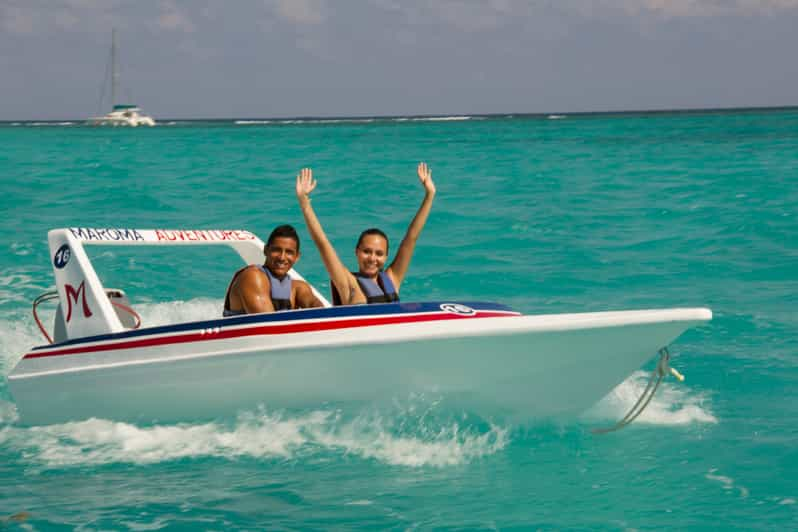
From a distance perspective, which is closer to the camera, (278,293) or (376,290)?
(376,290)

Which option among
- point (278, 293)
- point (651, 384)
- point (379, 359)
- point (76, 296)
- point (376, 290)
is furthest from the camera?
point (76, 296)

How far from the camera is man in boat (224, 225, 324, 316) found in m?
6.41

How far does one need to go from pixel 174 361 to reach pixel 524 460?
2246 millimetres

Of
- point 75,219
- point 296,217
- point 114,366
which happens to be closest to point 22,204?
point 75,219

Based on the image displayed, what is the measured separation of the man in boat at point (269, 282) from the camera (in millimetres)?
6410

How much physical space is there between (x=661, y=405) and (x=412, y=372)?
8.40ft

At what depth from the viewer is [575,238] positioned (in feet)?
55.9

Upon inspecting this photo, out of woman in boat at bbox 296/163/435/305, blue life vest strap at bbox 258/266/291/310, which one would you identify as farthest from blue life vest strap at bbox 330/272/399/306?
blue life vest strap at bbox 258/266/291/310

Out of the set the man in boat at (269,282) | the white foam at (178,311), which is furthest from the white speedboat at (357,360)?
the white foam at (178,311)

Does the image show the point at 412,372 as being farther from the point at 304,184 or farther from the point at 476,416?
the point at 304,184

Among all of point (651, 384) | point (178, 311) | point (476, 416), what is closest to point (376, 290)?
point (476, 416)

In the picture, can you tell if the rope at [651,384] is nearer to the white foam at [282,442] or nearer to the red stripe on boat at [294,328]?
the white foam at [282,442]

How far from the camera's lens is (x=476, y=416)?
6273 millimetres

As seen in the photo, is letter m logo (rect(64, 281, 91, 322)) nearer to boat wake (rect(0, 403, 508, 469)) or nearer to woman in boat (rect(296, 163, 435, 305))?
boat wake (rect(0, 403, 508, 469))
